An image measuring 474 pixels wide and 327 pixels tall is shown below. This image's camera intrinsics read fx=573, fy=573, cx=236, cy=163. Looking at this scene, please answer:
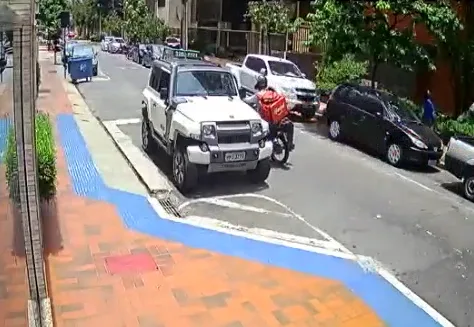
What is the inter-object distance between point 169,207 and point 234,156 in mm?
1323

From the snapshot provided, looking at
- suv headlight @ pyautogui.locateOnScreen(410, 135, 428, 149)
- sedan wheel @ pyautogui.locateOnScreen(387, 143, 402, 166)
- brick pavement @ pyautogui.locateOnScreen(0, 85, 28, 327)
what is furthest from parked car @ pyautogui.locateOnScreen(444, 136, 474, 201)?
brick pavement @ pyautogui.locateOnScreen(0, 85, 28, 327)

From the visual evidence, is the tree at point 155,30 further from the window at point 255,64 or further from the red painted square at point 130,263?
the red painted square at point 130,263

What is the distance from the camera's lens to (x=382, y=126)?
12.8m

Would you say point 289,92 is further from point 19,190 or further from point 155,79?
point 19,190

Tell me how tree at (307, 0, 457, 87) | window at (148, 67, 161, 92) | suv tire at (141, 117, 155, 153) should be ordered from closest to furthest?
window at (148, 67, 161, 92)
suv tire at (141, 117, 155, 153)
tree at (307, 0, 457, 87)

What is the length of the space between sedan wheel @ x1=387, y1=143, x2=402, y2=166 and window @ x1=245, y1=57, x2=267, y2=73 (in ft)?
23.8

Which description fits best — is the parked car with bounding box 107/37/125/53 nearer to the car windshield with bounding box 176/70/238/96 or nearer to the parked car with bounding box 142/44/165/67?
the parked car with bounding box 142/44/165/67

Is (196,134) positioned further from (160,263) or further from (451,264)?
(451,264)

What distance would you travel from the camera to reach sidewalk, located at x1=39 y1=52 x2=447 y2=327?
18.1 feet

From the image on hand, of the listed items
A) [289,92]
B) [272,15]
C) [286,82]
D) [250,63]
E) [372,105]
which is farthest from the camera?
[272,15]

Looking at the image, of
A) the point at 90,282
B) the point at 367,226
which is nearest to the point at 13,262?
the point at 90,282

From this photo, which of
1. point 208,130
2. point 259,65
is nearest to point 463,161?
point 208,130

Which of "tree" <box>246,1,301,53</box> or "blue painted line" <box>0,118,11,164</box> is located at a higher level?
"tree" <box>246,1,301,53</box>

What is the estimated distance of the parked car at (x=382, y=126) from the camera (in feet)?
39.5
